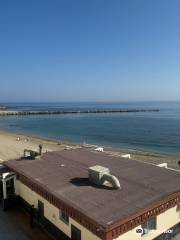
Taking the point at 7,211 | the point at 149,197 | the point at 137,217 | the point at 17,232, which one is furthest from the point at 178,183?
the point at 7,211

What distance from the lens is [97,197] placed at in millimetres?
11156

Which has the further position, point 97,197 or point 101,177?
point 101,177

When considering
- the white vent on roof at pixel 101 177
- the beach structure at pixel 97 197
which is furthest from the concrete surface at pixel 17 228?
the white vent on roof at pixel 101 177

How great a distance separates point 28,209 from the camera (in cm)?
1481

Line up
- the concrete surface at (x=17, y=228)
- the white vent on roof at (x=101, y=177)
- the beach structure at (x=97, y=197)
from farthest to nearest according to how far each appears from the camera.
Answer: the concrete surface at (x=17, y=228)
the white vent on roof at (x=101, y=177)
the beach structure at (x=97, y=197)

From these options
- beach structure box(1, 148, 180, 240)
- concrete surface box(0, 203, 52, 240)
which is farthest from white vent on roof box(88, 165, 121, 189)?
concrete surface box(0, 203, 52, 240)

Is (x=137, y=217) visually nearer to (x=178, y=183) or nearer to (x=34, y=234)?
(x=178, y=183)

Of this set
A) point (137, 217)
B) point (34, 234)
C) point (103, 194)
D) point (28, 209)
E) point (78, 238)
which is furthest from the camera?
point (28, 209)

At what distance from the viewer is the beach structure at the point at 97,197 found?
9.78 meters

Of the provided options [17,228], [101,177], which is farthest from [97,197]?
[17,228]

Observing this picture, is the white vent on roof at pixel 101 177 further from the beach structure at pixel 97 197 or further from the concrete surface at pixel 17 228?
the concrete surface at pixel 17 228

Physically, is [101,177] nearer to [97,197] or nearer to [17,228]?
[97,197]

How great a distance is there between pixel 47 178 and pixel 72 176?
54.2 inches

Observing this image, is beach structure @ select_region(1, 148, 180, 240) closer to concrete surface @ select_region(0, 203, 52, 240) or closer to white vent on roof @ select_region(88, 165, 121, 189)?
white vent on roof @ select_region(88, 165, 121, 189)
